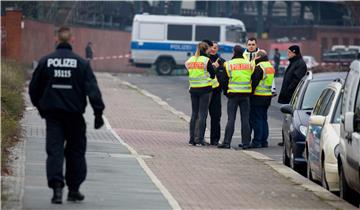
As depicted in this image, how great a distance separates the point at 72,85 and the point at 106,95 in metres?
24.4

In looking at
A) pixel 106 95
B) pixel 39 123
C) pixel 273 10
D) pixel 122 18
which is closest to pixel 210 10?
pixel 122 18

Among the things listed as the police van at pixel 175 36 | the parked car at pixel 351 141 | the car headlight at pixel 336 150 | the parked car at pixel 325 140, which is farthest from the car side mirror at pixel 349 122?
the police van at pixel 175 36

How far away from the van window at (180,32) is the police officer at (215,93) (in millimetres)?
37230

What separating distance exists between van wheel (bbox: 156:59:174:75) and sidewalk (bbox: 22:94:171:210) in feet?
127

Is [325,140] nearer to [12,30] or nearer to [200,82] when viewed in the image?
[200,82]

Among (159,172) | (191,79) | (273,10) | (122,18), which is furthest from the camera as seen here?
(273,10)

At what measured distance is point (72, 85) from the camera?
11.2m

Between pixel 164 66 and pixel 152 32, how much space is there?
1.95m

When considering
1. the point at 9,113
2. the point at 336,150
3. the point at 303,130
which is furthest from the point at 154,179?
the point at 9,113

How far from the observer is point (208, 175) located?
14.9m

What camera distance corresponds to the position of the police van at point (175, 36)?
57188 millimetres

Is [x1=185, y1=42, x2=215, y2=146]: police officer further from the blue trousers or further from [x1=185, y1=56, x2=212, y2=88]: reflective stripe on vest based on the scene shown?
the blue trousers

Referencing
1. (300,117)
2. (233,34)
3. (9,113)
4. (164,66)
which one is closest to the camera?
(300,117)

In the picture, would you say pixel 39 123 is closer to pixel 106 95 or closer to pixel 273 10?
pixel 106 95
